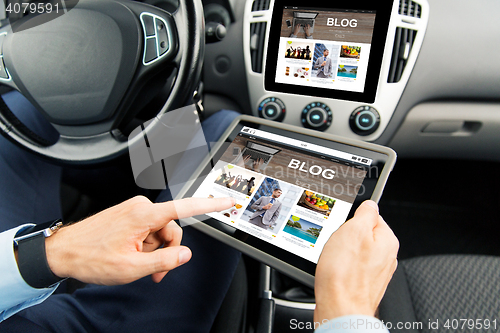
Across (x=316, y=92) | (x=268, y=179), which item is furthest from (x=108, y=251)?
(x=316, y=92)

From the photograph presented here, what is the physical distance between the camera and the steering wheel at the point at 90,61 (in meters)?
0.68

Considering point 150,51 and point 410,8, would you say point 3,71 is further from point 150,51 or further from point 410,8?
point 410,8

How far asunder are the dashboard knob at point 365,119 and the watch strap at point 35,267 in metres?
0.75

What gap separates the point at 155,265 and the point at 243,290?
1.00ft

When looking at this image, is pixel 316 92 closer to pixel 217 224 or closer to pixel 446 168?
pixel 217 224

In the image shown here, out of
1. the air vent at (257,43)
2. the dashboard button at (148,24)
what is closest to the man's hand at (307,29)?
the air vent at (257,43)

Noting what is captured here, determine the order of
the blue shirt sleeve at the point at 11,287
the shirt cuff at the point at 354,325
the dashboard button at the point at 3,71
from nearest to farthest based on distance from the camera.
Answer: the shirt cuff at the point at 354,325, the blue shirt sleeve at the point at 11,287, the dashboard button at the point at 3,71

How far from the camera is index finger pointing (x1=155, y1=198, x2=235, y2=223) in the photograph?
461 millimetres

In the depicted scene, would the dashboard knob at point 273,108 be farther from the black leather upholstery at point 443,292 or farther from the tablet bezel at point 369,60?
the black leather upholstery at point 443,292

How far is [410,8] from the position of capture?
0.74 meters

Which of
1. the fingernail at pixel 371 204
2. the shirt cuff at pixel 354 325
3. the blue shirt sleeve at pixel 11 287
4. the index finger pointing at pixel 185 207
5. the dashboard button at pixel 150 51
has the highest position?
the dashboard button at pixel 150 51

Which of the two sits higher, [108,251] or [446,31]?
[446,31]

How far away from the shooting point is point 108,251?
1.49ft

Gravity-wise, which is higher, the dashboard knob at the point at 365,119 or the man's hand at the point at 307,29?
the man's hand at the point at 307,29
